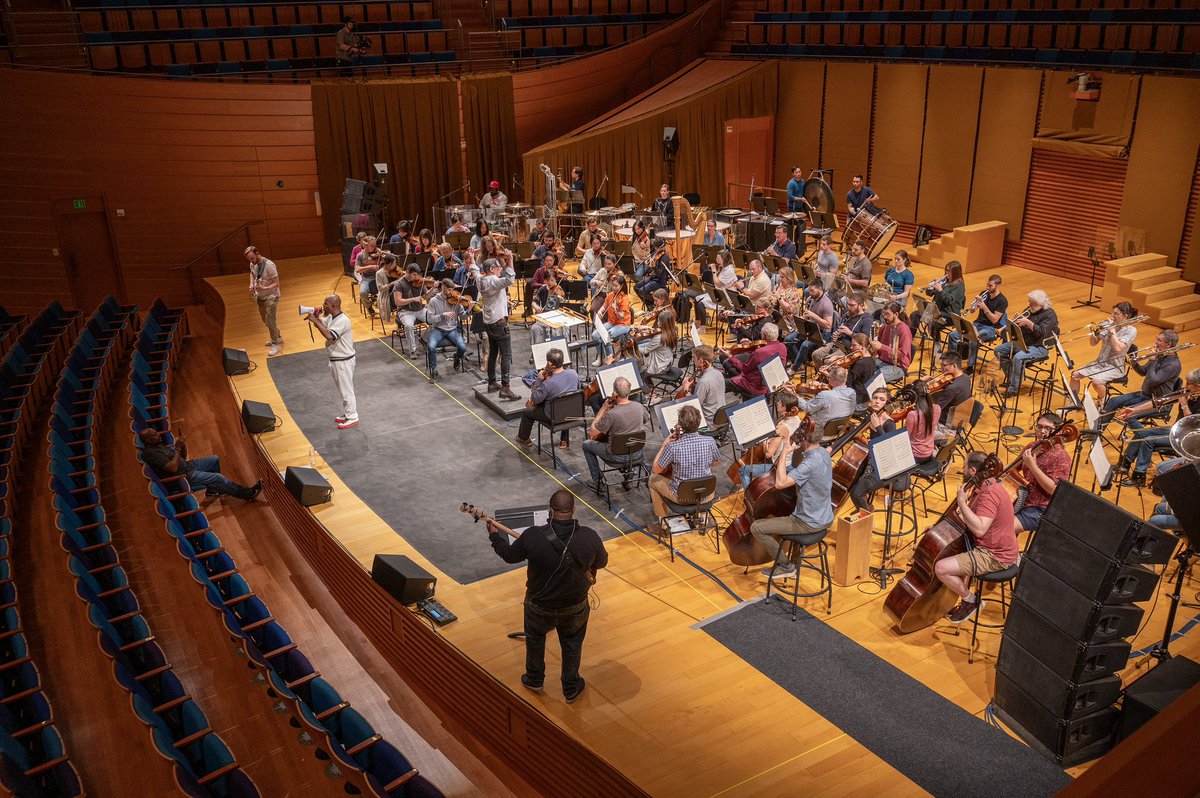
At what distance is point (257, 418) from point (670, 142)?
1067cm

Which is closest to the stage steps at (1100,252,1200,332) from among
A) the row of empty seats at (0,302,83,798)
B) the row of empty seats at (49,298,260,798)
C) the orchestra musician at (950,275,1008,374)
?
the orchestra musician at (950,275,1008,374)

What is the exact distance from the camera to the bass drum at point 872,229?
565 inches

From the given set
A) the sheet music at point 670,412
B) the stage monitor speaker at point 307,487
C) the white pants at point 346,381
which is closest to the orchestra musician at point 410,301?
the white pants at point 346,381

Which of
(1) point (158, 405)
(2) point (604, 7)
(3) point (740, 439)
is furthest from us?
(2) point (604, 7)

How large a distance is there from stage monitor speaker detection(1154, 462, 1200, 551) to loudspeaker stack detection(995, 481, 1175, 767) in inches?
12.3

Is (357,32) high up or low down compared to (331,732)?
up

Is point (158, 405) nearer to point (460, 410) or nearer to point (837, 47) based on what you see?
point (460, 410)

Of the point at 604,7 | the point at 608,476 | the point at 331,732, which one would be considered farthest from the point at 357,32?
the point at 331,732

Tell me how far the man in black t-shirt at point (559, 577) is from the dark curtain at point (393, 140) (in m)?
12.9

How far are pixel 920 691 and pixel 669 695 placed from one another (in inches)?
62.6

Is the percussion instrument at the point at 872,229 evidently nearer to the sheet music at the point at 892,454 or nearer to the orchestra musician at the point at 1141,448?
the orchestra musician at the point at 1141,448

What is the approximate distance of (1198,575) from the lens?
6945mm

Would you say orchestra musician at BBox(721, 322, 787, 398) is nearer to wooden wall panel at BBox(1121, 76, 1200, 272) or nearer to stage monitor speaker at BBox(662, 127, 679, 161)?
wooden wall panel at BBox(1121, 76, 1200, 272)

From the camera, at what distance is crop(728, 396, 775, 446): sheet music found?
290 inches
